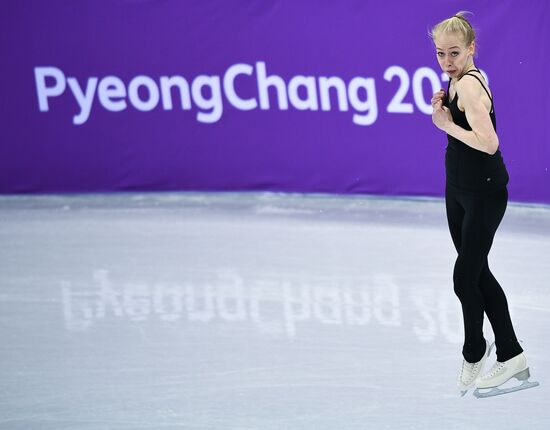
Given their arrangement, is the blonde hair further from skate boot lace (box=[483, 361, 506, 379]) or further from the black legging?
skate boot lace (box=[483, 361, 506, 379])

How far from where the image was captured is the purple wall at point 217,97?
9.15 metres

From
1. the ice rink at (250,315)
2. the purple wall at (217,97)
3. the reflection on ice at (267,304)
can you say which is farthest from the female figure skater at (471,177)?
the purple wall at (217,97)

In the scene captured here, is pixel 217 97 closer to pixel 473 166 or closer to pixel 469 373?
pixel 469 373

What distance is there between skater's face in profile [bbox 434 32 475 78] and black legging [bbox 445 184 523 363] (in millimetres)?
462

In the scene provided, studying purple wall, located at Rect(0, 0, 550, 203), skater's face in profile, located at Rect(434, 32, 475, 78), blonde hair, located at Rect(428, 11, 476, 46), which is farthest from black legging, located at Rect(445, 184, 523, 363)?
purple wall, located at Rect(0, 0, 550, 203)

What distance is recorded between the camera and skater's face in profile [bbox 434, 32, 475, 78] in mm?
4281

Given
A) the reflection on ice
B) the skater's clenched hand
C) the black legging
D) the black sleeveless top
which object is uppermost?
the skater's clenched hand

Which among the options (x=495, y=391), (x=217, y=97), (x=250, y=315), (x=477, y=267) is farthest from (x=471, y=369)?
(x=217, y=97)

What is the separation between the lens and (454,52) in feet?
14.1

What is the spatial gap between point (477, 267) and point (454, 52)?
2.69 feet

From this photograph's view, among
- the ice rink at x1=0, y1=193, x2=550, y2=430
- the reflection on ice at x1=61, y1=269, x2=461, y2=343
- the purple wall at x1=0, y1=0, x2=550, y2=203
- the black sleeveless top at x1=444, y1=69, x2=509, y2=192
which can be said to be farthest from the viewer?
the purple wall at x1=0, y1=0, x2=550, y2=203

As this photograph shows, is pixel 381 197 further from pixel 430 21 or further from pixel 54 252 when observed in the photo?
pixel 54 252

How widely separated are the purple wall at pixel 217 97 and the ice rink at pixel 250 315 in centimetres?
→ 30

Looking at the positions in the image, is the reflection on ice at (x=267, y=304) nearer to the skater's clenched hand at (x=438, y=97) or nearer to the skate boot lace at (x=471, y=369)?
the skate boot lace at (x=471, y=369)
